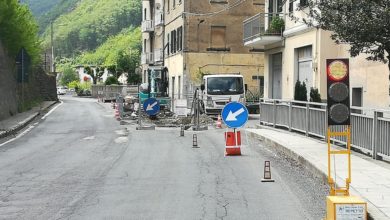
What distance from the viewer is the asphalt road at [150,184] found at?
8.53 m

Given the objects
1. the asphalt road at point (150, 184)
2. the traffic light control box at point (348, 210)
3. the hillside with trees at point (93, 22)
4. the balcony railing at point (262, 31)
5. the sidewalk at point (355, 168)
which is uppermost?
the hillside with trees at point (93, 22)

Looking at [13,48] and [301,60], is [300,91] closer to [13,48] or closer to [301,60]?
[301,60]

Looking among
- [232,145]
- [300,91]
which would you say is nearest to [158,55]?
[300,91]

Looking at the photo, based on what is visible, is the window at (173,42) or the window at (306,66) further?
the window at (173,42)

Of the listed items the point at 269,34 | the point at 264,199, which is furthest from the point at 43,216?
the point at 269,34

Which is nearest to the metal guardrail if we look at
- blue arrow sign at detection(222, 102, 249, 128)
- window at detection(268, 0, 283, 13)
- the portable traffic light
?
blue arrow sign at detection(222, 102, 249, 128)

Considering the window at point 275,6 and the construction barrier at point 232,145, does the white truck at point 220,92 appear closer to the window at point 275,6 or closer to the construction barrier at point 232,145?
the window at point 275,6

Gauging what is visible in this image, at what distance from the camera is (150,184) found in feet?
35.8

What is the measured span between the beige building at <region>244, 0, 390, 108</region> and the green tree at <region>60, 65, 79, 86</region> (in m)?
124

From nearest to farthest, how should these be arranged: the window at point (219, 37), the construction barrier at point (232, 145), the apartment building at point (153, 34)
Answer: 1. the construction barrier at point (232, 145)
2. the window at point (219, 37)
3. the apartment building at point (153, 34)

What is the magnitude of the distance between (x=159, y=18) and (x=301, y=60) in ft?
108

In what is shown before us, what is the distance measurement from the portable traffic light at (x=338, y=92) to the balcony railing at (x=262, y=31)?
72.8ft

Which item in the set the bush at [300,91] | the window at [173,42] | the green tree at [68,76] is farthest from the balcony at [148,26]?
the green tree at [68,76]

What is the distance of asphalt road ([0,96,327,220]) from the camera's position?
8.53 meters
